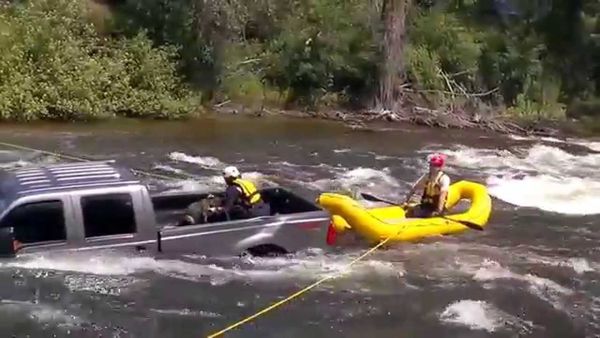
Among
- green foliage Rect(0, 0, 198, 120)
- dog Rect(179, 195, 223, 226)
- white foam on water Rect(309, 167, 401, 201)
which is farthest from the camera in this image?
green foliage Rect(0, 0, 198, 120)

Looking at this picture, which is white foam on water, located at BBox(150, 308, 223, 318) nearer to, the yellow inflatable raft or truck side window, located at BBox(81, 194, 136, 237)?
truck side window, located at BBox(81, 194, 136, 237)

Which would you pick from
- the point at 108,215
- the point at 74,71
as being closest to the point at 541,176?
the point at 108,215

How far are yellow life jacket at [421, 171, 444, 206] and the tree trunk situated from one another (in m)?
15.8

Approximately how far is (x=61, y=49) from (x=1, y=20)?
1.79 metres

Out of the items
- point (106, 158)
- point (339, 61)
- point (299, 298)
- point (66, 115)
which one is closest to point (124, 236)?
point (299, 298)

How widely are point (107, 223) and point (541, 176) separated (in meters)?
12.7

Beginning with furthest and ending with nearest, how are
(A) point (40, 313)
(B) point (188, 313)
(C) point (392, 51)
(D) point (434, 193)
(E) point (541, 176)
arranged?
(C) point (392, 51) → (E) point (541, 176) → (D) point (434, 193) → (B) point (188, 313) → (A) point (40, 313)

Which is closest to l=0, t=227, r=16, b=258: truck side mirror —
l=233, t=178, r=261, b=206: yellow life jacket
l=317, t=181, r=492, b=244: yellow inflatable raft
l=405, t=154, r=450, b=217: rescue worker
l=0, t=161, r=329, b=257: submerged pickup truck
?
l=0, t=161, r=329, b=257: submerged pickup truck

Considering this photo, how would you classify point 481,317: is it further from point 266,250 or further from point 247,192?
point 247,192

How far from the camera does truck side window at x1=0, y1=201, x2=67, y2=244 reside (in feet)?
39.4

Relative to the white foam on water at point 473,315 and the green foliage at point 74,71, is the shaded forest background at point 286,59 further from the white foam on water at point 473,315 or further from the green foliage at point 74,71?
the white foam on water at point 473,315

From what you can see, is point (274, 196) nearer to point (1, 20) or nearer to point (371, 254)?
Result: point (371, 254)

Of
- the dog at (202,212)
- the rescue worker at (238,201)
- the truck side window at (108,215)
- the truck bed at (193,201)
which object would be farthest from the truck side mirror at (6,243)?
the rescue worker at (238,201)

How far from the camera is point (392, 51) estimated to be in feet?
106
